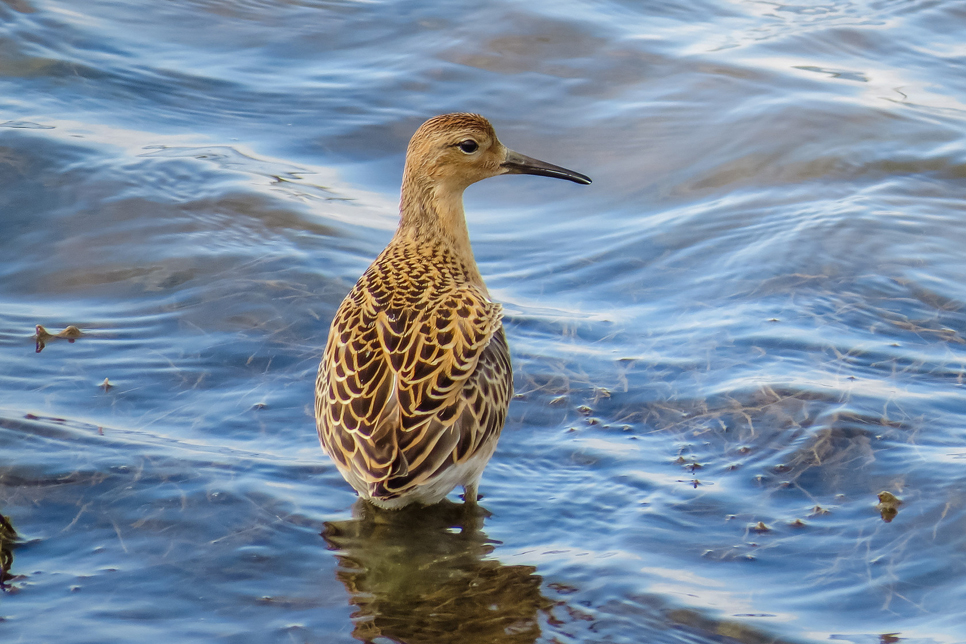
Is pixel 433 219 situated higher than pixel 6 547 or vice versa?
pixel 433 219

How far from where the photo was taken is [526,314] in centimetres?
661

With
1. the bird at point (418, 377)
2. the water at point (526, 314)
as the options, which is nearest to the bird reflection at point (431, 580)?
the water at point (526, 314)

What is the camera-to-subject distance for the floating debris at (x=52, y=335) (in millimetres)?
5957

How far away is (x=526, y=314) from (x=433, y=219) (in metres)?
1.03

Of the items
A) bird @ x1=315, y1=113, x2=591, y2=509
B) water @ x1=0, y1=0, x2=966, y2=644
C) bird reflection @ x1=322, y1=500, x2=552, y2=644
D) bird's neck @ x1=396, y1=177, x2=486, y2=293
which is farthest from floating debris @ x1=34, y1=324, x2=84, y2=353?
bird reflection @ x1=322, y1=500, x2=552, y2=644

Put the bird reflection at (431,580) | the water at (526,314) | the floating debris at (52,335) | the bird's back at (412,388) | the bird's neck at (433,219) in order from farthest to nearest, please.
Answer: the floating debris at (52,335) < the bird's neck at (433,219) < the bird's back at (412,388) < the water at (526,314) < the bird reflection at (431,580)

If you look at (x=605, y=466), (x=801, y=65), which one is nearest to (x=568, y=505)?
(x=605, y=466)

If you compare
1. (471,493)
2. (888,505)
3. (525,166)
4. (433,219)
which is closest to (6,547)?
(471,493)

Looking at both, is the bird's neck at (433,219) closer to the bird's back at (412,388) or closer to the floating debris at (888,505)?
the bird's back at (412,388)

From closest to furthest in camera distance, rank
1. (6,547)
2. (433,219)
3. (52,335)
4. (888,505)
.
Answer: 1. (6,547)
2. (888,505)
3. (433,219)
4. (52,335)

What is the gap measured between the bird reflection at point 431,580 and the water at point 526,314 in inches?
0.7

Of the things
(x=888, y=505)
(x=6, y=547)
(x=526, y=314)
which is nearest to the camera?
(x=6, y=547)

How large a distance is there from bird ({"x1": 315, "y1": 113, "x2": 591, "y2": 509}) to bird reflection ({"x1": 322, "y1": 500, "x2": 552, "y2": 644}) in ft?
0.41

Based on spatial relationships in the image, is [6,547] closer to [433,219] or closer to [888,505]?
[433,219]
